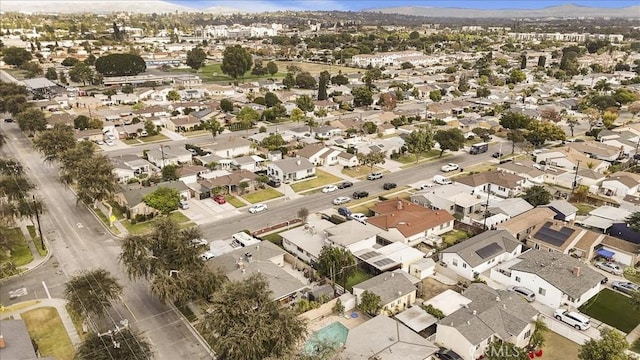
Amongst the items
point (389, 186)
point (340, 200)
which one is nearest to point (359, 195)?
point (340, 200)

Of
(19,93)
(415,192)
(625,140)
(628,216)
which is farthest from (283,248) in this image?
(19,93)

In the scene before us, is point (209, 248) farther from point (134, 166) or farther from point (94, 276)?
point (134, 166)

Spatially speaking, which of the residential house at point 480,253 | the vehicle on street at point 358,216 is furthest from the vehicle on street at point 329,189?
the residential house at point 480,253

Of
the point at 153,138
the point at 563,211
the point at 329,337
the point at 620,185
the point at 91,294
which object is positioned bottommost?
the point at 620,185

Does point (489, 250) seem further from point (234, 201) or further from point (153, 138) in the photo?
point (153, 138)

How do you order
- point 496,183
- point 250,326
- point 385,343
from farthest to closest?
point 496,183 < point 385,343 < point 250,326

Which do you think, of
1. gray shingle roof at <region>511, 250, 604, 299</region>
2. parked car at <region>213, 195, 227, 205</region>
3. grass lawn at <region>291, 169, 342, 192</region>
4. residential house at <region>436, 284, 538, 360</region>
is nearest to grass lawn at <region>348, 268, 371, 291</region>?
residential house at <region>436, 284, 538, 360</region>

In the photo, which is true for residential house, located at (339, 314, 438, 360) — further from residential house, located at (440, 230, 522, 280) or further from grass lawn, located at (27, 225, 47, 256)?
grass lawn, located at (27, 225, 47, 256)
